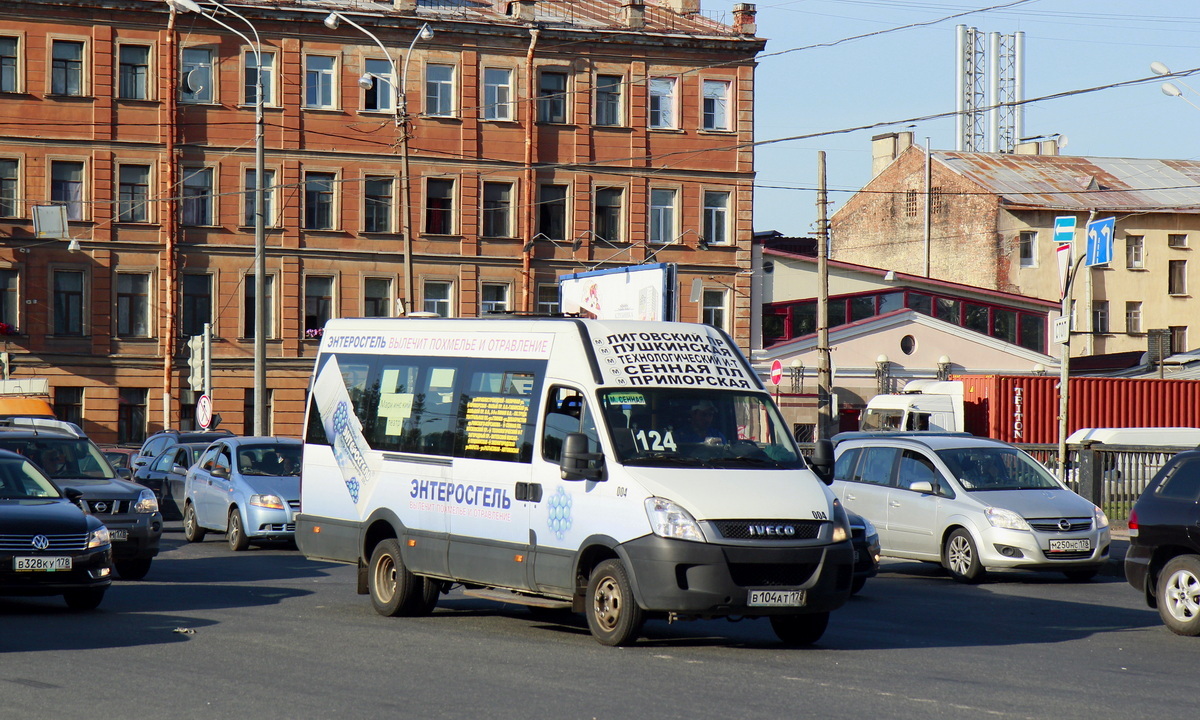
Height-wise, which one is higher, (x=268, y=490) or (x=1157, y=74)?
(x=1157, y=74)

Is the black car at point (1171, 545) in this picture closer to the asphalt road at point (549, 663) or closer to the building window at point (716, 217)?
the asphalt road at point (549, 663)

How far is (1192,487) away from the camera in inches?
522

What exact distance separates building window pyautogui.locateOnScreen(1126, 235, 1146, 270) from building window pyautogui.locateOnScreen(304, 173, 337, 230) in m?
36.3

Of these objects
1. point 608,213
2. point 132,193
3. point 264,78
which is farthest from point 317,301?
point 608,213

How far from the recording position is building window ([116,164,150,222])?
47219 millimetres

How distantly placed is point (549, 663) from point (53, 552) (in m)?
5.14

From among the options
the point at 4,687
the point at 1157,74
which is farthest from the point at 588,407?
the point at 1157,74

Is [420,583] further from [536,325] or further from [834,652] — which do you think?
[834,652]

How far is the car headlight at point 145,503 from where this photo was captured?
1759 centimetres

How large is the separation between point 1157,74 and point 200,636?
17.4 metres

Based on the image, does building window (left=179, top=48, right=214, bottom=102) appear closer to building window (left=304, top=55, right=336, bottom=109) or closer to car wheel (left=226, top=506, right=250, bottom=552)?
building window (left=304, top=55, right=336, bottom=109)

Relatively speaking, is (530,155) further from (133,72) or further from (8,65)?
(8,65)

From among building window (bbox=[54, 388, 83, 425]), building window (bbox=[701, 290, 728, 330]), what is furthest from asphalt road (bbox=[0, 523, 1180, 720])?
building window (bbox=[701, 290, 728, 330])

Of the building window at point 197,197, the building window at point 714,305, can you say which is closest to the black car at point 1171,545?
the building window at point 197,197
